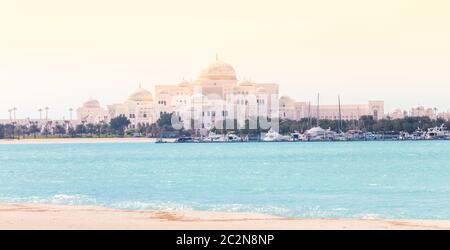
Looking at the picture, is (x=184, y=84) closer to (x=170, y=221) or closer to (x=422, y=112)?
(x=422, y=112)

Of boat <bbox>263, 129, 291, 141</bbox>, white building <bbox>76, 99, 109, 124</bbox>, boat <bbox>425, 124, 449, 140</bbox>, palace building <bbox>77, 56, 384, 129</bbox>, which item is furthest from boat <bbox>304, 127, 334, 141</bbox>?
white building <bbox>76, 99, 109, 124</bbox>

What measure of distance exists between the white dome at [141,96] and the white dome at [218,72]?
4.92 m

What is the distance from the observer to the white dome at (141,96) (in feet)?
281

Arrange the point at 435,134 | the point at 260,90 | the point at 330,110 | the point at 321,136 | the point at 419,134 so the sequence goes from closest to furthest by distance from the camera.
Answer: the point at 321,136 → the point at 435,134 → the point at 419,134 → the point at 330,110 → the point at 260,90

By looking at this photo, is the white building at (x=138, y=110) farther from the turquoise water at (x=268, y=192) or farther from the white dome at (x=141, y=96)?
the turquoise water at (x=268, y=192)

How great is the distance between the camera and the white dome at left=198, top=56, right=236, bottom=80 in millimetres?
83062

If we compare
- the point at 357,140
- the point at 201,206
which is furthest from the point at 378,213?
the point at 357,140

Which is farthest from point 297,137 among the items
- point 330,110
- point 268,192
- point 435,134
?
point 268,192

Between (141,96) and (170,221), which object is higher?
(141,96)

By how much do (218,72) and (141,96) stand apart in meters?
7.32

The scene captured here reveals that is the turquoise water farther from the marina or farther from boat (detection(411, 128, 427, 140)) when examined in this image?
boat (detection(411, 128, 427, 140))

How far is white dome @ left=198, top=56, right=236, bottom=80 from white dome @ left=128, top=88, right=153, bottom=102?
194 inches

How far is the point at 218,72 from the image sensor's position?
8338 centimetres

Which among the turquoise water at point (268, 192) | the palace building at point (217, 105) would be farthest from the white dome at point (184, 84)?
the turquoise water at point (268, 192)
